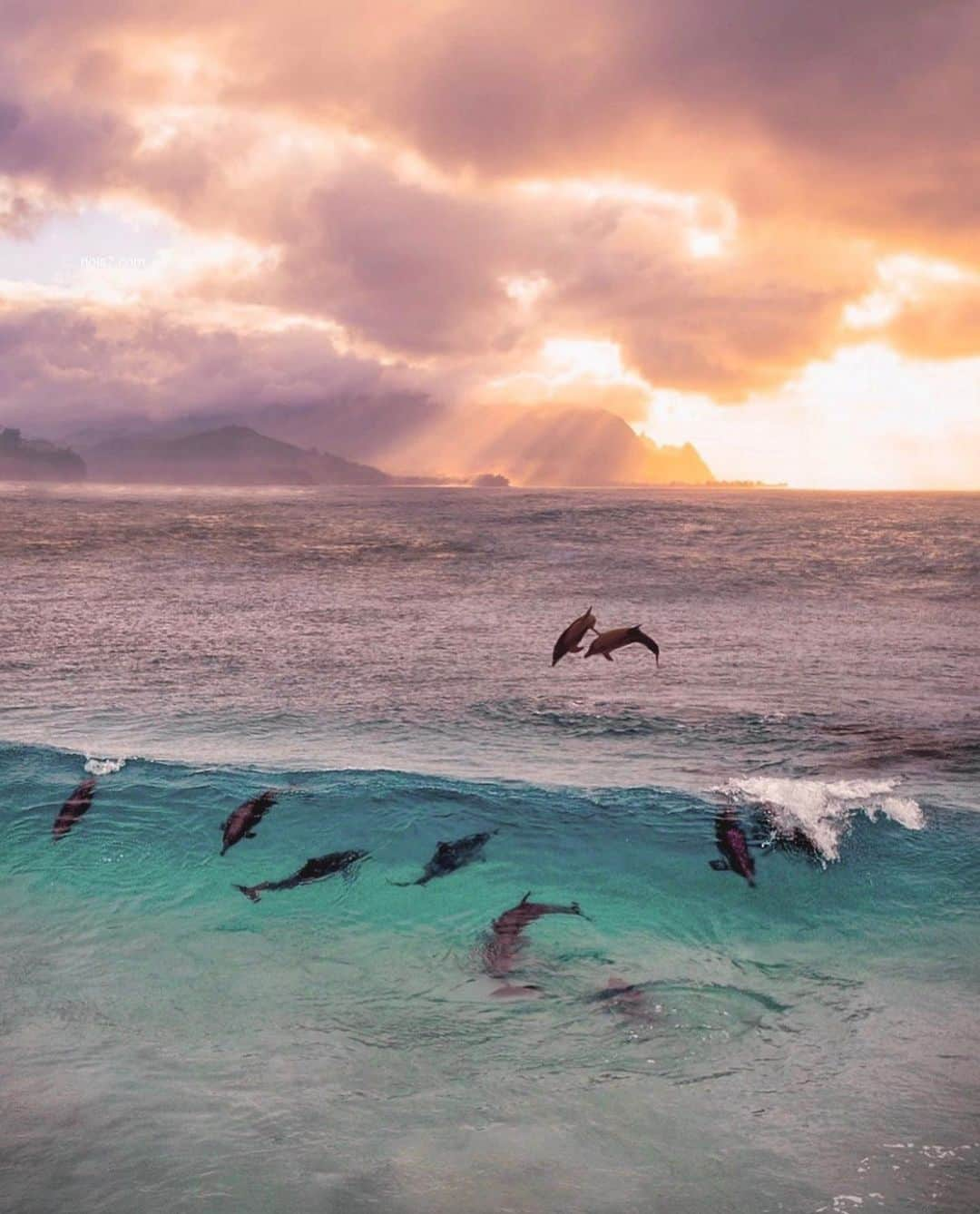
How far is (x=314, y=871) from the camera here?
11305mm

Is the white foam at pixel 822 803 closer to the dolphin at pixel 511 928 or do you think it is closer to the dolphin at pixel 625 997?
the dolphin at pixel 511 928

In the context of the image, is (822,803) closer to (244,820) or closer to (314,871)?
(314,871)

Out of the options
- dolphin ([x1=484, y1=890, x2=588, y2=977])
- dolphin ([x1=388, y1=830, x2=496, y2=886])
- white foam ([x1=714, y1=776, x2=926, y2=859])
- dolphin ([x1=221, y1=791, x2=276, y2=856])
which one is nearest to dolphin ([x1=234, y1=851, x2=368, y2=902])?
dolphin ([x1=388, y1=830, x2=496, y2=886])

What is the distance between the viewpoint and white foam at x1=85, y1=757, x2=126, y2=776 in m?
13.8

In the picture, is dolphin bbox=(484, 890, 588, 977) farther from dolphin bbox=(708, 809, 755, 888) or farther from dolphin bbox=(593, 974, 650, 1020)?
dolphin bbox=(708, 809, 755, 888)

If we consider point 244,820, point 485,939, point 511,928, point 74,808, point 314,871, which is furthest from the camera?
point 74,808

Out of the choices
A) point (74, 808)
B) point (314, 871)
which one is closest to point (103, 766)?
point (74, 808)

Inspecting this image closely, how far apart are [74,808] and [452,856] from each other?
204 inches

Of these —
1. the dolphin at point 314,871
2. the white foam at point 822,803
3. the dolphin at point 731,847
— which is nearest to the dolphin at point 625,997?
the dolphin at point 731,847

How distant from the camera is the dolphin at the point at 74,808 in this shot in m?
12.4

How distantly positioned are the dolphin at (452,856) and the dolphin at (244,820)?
2288 mm

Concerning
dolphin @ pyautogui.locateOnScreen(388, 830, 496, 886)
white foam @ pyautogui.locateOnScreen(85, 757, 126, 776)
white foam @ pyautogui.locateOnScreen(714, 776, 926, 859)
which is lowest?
dolphin @ pyautogui.locateOnScreen(388, 830, 496, 886)

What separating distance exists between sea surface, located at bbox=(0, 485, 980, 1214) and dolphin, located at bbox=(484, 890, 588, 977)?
0.15 meters

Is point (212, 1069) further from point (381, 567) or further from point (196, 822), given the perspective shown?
point (381, 567)
